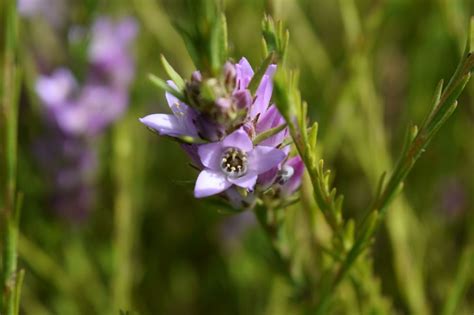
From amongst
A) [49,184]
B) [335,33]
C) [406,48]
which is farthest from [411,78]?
[49,184]

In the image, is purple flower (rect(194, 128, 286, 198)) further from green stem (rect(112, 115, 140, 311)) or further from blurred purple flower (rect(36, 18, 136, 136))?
blurred purple flower (rect(36, 18, 136, 136))

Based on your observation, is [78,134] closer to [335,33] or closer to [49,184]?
[49,184]

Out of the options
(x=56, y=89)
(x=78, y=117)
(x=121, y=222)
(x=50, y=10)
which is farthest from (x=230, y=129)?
(x=50, y=10)

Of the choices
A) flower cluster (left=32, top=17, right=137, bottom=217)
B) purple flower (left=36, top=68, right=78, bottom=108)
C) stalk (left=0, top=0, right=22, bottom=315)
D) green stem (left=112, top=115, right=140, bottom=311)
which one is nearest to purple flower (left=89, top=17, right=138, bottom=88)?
flower cluster (left=32, top=17, right=137, bottom=217)

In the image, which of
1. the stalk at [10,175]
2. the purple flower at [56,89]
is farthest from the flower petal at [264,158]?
the purple flower at [56,89]

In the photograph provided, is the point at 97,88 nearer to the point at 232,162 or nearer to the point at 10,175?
the point at 10,175

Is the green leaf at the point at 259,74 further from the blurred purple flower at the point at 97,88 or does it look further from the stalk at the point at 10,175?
the blurred purple flower at the point at 97,88
